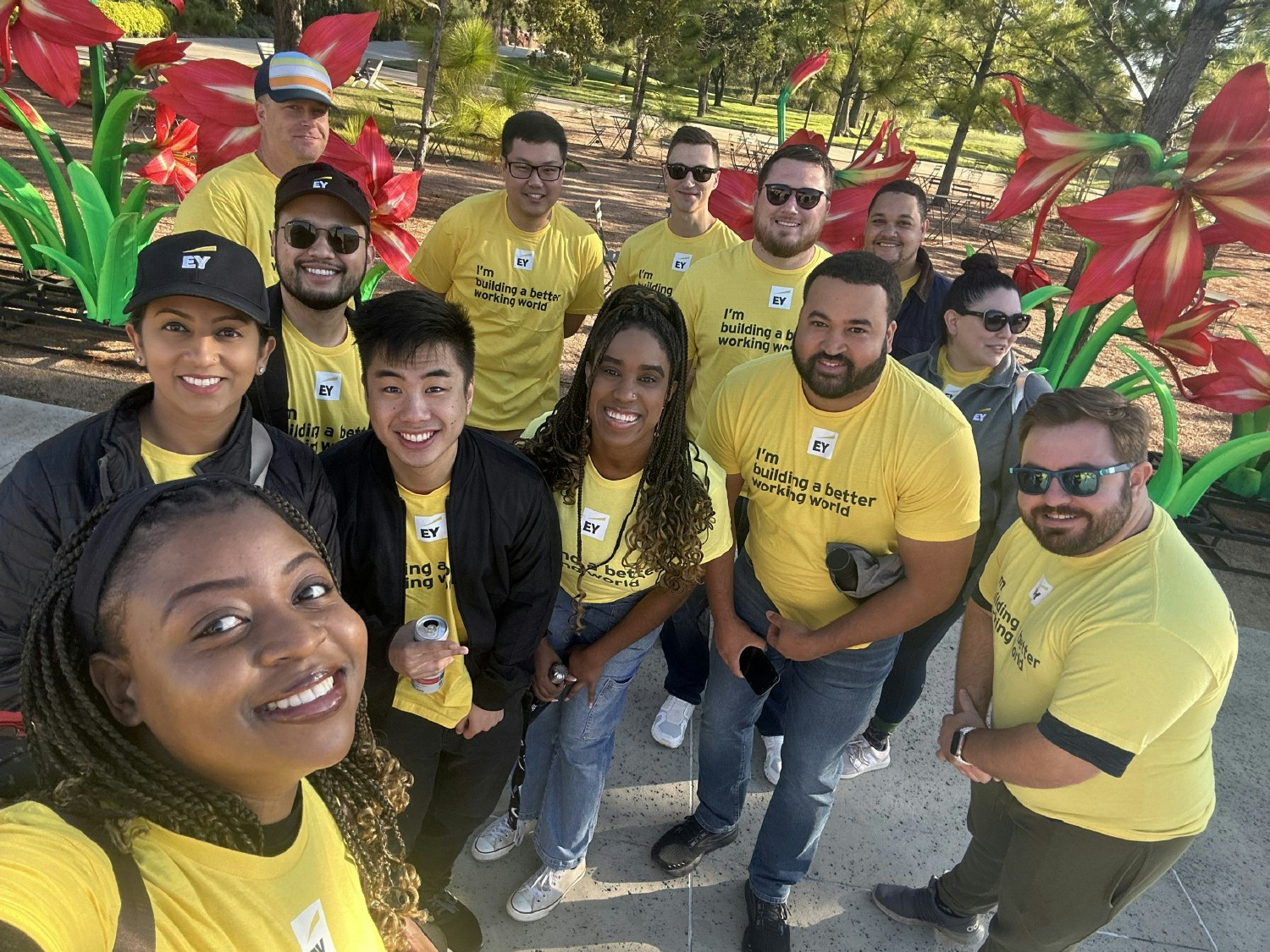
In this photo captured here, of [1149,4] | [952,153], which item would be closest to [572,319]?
[1149,4]

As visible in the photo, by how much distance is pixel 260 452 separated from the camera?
174cm

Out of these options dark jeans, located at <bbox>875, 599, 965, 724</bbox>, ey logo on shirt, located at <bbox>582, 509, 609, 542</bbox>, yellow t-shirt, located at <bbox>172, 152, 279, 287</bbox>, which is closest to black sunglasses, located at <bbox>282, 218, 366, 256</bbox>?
yellow t-shirt, located at <bbox>172, 152, 279, 287</bbox>

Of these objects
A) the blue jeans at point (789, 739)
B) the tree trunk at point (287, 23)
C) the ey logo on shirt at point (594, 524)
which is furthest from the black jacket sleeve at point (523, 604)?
the tree trunk at point (287, 23)

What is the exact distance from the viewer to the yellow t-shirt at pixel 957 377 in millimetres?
2840

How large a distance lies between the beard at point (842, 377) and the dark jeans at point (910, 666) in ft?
3.90

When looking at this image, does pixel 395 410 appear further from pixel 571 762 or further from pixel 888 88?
pixel 888 88

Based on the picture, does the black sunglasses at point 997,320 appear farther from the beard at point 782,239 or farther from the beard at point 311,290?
the beard at point 311,290

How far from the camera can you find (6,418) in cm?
428

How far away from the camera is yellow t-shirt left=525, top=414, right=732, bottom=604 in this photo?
2.08 m

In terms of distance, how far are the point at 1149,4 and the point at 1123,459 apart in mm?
6739

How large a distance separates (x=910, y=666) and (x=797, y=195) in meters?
1.87

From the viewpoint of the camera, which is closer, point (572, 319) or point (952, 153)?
point (572, 319)

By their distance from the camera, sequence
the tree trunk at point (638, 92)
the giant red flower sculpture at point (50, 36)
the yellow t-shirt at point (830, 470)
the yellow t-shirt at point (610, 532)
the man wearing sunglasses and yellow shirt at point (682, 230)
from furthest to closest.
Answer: the tree trunk at point (638, 92) < the man wearing sunglasses and yellow shirt at point (682, 230) < the giant red flower sculpture at point (50, 36) < the yellow t-shirt at point (610, 532) < the yellow t-shirt at point (830, 470)

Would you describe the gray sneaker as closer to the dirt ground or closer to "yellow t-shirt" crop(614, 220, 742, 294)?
"yellow t-shirt" crop(614, 220, 742, 294)
